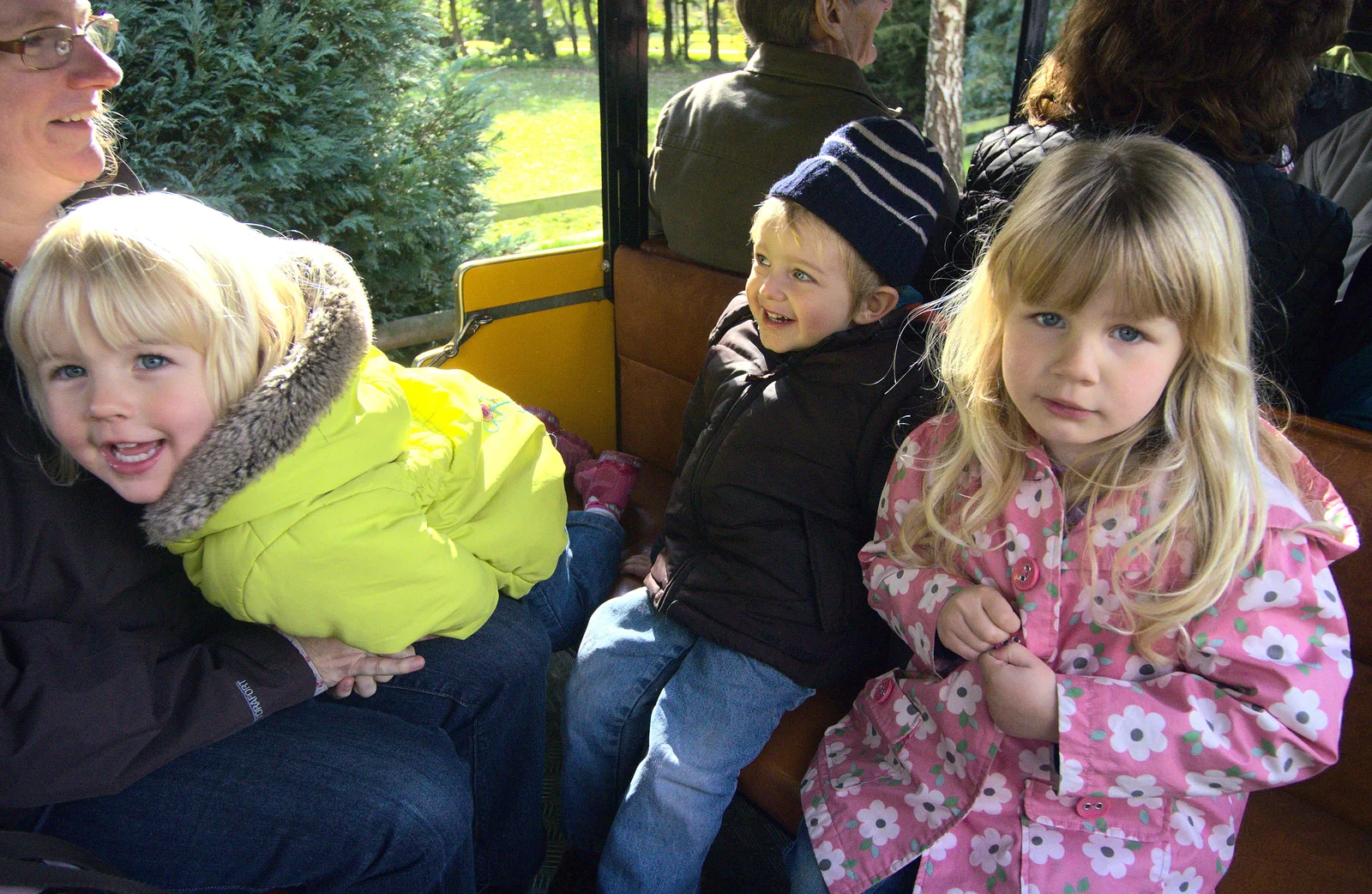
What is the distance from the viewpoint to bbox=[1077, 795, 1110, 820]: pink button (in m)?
1.34

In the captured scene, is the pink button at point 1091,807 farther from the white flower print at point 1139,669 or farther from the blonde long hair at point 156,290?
the blonde long hair at point 156,290

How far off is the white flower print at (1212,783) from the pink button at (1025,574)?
1.01ft

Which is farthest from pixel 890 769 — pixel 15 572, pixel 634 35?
pixel 634 35

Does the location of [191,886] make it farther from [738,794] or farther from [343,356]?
[738,794]

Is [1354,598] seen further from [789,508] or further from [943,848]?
[789,508]

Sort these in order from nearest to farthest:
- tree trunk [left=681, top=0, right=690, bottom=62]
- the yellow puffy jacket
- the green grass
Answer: the yellow puffy jacket → the green grass → tree trunk [left=681, top=0, right=690, bottom=62]

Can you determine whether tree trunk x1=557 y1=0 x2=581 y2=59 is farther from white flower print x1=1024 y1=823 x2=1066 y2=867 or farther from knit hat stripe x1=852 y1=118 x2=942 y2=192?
white flower print x1=1024 y1=823 x2=1066 y2=867

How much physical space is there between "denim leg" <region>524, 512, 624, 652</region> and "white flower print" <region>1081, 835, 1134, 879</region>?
1120 mm

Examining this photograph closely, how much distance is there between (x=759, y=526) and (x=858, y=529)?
181 mm

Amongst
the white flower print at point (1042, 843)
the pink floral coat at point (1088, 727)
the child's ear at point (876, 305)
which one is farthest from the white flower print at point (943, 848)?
the child's ear at point (876, 305)

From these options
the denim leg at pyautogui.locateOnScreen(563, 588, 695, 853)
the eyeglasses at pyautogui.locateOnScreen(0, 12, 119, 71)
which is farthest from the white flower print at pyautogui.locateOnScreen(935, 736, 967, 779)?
the eyeglasses at pyautogui.locateOnScreen(0, 12, 119, 71)

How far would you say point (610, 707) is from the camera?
1853mm

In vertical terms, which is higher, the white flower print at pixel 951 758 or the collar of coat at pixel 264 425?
the collar of coat at pixel 264 425

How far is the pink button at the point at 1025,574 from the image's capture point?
1394 mm
